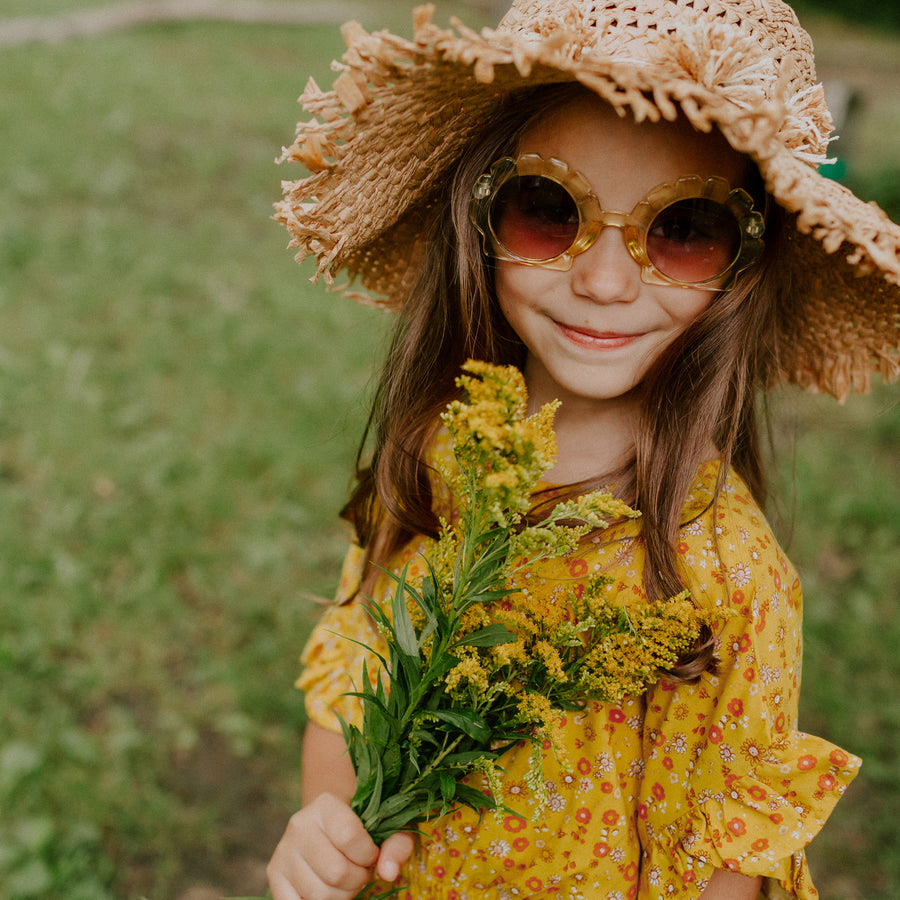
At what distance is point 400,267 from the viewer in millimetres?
1883

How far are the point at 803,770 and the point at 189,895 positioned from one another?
1806 mm

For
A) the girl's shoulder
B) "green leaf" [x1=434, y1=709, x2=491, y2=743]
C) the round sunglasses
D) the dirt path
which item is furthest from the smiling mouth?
the dirt path

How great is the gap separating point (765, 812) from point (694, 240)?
2.83ft

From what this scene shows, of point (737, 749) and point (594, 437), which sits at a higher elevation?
point (594, 437)

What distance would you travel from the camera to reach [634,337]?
1446 mm

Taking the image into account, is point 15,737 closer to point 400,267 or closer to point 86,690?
point 86,690

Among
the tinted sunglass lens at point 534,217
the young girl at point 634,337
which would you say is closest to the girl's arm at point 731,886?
the young girl at point 634,337

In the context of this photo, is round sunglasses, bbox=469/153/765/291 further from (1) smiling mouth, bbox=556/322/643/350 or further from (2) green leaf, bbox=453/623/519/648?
(2) green leaf, bbox=453/623/519/648

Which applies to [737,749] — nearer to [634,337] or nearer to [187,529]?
[634,337]

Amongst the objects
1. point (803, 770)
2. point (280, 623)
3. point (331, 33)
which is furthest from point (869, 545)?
point (331, 33)

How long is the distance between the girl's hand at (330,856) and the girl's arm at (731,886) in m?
0.50

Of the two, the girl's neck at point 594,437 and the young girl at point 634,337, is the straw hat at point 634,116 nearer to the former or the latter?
the young girl at point 634,337

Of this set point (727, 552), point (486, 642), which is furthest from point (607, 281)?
point (486, 642)

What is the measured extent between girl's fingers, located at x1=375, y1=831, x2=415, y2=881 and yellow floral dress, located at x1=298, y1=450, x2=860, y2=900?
93 mm
